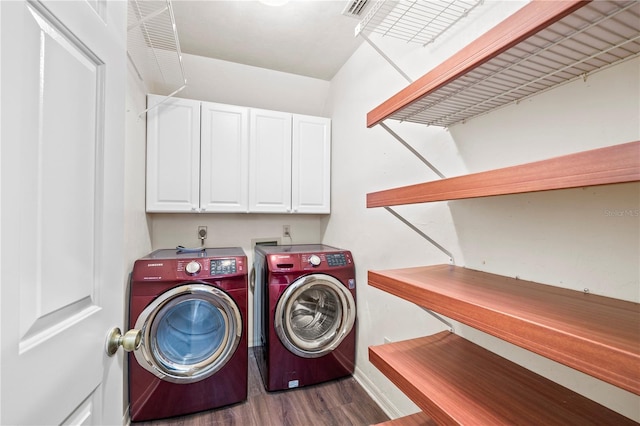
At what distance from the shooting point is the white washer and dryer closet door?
42 cm

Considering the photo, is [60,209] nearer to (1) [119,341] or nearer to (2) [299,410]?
(1) [119,341]

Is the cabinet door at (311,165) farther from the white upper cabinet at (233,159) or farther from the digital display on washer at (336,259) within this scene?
the digital display on washer at (336,259)

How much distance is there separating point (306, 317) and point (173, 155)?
1.66 m

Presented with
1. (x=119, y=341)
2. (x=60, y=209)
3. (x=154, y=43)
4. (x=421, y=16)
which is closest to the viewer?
(x=60, y=209)

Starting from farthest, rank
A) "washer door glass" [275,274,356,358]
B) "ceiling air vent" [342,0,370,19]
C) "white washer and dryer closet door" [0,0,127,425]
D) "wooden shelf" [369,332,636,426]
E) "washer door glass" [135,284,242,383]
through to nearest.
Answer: "washer door glass" [275,274,356,358] → "washer door glass" [135,284,242,383] → "ceiling air vent" [342,0,370,19] → "wooden shelf" [369,332,636,426] → "white washer and dryer closet door" [0,0,127,425]

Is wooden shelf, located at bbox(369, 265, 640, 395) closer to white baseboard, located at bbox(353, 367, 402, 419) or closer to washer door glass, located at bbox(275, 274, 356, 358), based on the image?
washer door glass, located at bbox(275, 274, 356, 358)

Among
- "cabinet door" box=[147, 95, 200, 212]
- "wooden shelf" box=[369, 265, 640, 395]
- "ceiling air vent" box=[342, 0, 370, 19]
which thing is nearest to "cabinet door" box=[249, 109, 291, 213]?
"cabinet door" box=[147, 95, 200, 212]

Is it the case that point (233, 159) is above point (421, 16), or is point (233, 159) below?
below

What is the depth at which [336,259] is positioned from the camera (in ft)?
7.00

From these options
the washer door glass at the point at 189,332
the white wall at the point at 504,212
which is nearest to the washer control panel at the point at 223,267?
the washer door glass at the point at 189,332

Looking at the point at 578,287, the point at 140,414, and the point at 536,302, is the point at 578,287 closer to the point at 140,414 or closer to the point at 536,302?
the point at 536,302

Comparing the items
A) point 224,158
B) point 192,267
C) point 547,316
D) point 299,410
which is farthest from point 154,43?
point 299,410

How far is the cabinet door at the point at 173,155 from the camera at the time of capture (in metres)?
2.08

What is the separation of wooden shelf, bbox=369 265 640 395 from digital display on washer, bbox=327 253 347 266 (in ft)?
3.43
